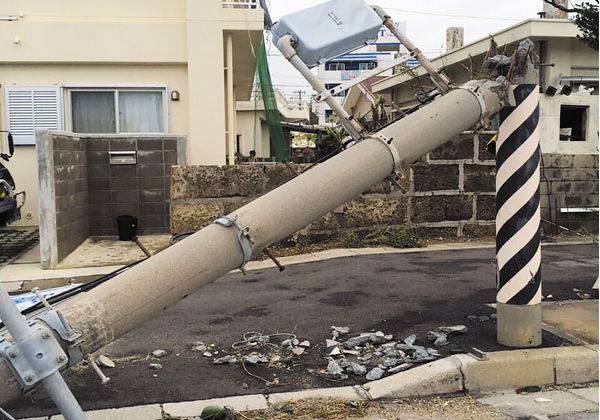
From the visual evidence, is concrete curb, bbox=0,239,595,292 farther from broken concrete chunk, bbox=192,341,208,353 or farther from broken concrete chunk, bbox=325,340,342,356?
broken concrete chunk, bbox=325,340,342,356

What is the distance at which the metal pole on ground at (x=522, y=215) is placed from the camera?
14.5ft

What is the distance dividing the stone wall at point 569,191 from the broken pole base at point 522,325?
6261 millimetres

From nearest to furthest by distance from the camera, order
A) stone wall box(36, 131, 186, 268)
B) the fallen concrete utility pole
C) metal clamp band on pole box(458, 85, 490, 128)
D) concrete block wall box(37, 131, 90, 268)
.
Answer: the fallen concrete utility pole, metal clamp band on pole box(458, 85, 490, 128), concrete block wall box(37, 131, 90, 268), stone wall box(36, 131, 186, 268)

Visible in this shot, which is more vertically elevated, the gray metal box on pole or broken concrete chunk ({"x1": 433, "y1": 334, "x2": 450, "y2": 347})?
the gray metal box on pole

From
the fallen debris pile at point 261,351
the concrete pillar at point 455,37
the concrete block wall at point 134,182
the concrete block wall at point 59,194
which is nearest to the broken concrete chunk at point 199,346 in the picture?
the fallen debris pile at point 261,351

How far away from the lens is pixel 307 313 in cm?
573

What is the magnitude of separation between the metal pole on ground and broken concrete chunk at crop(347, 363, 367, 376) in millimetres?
1196

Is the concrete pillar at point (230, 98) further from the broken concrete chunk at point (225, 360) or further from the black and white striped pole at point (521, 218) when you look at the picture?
the black and white striped pole at point (521, 218)

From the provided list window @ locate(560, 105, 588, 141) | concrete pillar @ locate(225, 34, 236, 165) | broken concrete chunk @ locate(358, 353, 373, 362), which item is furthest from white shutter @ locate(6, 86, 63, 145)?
window @ locate(560, 105, 588, 141)

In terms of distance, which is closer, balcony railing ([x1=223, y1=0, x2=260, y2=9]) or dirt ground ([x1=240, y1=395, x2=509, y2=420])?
dirt ground ([x1=240, y1=395, x2=509, y2=420])

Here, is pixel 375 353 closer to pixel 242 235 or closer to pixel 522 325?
pixel 522 325

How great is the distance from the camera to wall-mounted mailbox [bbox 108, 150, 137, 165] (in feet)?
31.8

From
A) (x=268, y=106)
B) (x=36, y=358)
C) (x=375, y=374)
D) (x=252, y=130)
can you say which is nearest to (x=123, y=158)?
(x=268, y=106)

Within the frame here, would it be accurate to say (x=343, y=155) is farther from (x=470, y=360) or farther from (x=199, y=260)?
(x=470, y=360)
